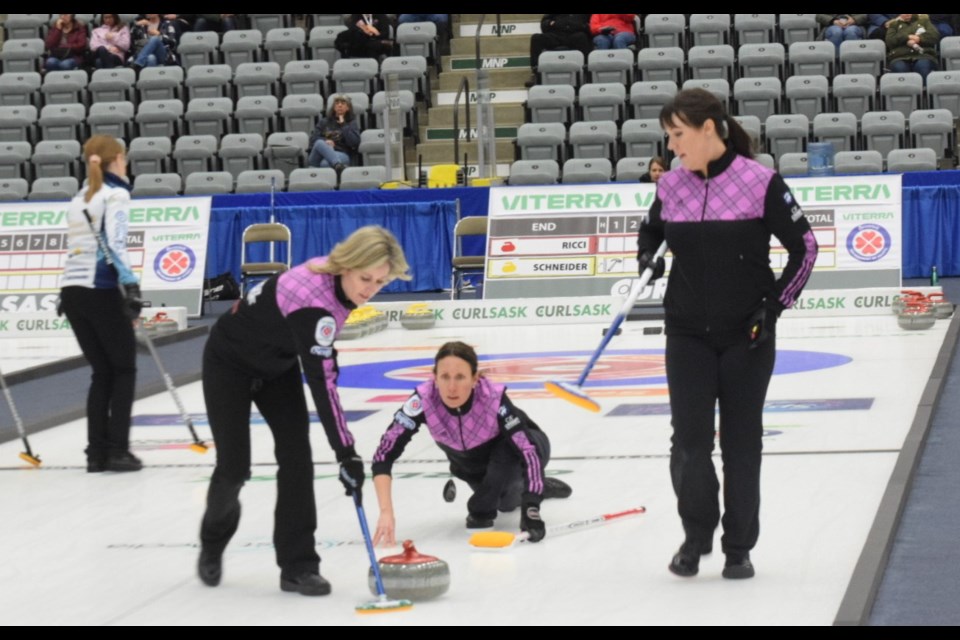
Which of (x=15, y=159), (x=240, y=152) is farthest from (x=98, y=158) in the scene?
(x=15, y=159)

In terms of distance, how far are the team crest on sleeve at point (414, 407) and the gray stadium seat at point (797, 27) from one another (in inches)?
658

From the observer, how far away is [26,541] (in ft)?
22.1

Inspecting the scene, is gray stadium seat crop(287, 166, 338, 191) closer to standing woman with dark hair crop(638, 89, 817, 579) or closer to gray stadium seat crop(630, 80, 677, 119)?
gray stadium seat crop(630, 80, 677, 119)

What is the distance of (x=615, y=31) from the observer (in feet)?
74.2

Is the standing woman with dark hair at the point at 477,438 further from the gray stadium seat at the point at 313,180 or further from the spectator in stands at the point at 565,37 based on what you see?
the spectator in stands at the point at 565,37

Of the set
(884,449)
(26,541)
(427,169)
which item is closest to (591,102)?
(427,169)

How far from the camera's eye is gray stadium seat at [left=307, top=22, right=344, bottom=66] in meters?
23.7

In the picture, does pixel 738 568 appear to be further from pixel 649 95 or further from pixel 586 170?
pixel 649 95

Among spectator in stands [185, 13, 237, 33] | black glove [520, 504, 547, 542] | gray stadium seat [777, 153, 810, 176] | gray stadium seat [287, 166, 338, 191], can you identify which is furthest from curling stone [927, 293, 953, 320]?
spectator in stands [185, 13, 237, 33]

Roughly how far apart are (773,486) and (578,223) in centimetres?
973

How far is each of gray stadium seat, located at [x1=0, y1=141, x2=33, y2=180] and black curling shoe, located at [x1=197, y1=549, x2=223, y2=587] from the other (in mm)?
17140

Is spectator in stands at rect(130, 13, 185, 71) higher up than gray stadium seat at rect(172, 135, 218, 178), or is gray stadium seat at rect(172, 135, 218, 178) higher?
spectator in stands at rect(130, 13, 185, 71)
